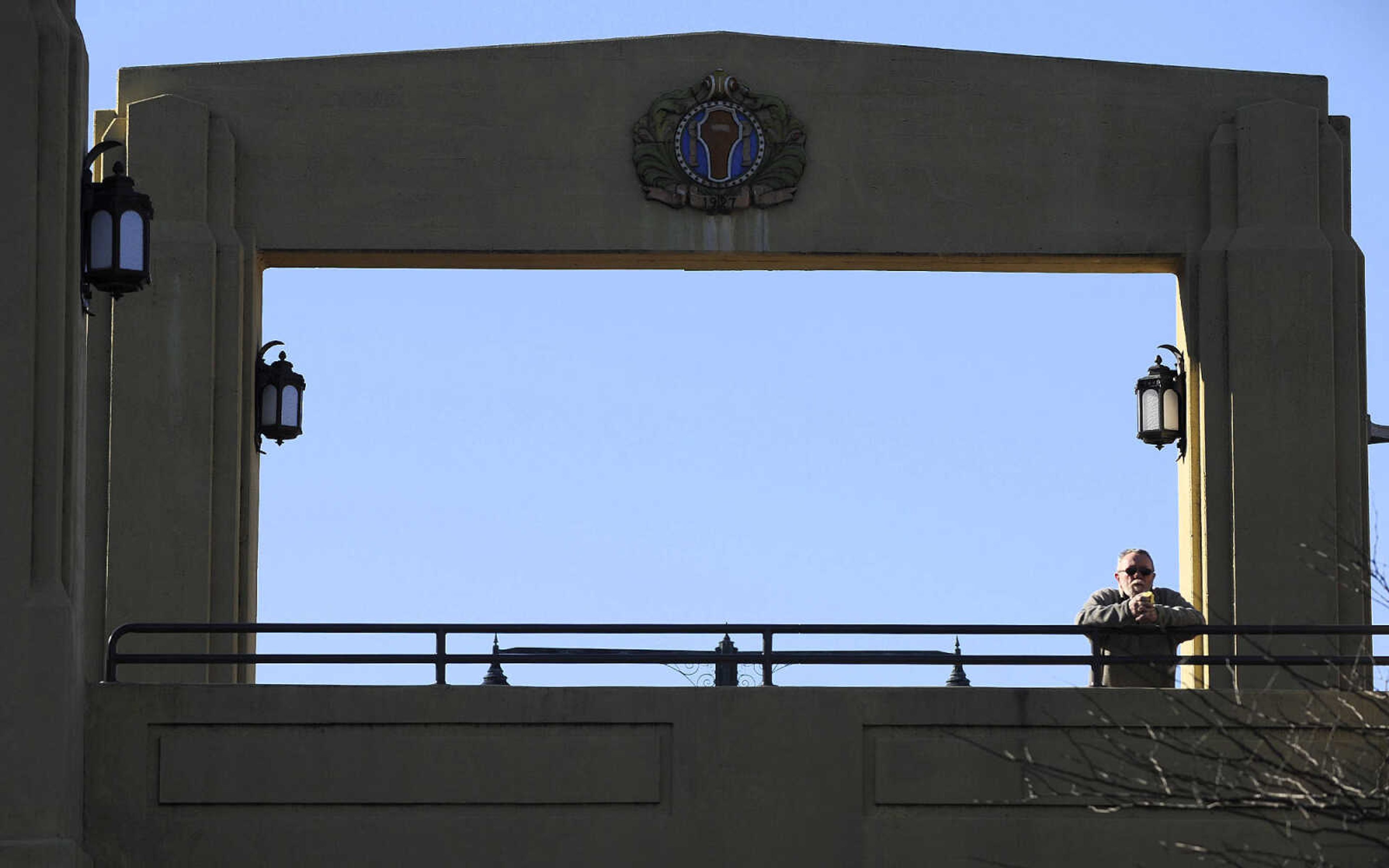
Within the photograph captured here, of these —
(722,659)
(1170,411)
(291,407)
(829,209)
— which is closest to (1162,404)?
(1170,411)

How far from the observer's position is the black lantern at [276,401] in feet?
64.9

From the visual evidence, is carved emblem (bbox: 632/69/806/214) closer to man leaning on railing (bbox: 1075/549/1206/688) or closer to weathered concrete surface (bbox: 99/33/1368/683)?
weathered concrete surface (bbox: 99/33/1368/683)

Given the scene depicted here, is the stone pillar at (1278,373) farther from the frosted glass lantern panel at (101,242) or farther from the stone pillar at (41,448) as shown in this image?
the stone pillar at (41,448)

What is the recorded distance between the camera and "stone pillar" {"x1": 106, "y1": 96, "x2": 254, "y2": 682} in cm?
1906

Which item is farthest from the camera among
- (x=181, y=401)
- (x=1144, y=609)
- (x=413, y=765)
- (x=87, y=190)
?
(x=181, y=401)

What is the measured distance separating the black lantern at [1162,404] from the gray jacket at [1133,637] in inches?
126

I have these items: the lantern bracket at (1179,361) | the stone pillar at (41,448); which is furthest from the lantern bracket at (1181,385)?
the stone pillar at (41,448)

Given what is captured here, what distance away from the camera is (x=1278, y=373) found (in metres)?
19.5

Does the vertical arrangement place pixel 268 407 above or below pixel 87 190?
below

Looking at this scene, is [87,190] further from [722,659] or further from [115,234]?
[722,659]

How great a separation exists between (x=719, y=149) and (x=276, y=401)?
3.66m

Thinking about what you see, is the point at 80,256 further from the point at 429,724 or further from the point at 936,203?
the point at 936,203

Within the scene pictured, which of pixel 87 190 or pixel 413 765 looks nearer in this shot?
pixel 87 190

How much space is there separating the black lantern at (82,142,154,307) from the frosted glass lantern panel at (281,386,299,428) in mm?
3782
